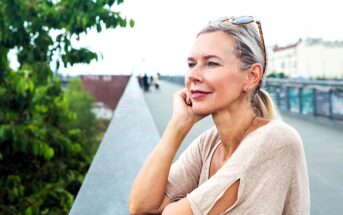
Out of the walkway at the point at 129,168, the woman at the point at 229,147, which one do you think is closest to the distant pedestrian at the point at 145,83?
the walkway at the point at 129,168

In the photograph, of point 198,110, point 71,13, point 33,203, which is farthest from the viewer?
point 33,203

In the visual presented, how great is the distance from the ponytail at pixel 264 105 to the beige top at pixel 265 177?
0.15 metres

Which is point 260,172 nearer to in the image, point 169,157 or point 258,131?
point 258,131

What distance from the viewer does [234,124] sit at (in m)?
1.61

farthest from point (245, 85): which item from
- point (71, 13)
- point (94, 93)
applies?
point (94, 93)

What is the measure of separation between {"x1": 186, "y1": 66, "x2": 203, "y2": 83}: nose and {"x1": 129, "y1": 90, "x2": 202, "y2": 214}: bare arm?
0.64 ft

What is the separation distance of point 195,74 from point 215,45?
0.12 metres

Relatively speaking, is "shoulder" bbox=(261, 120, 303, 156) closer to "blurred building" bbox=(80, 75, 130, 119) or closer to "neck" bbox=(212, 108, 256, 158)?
"neck" bbox=(212, 108, 256, 158)

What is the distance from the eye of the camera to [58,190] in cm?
632

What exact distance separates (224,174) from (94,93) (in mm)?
51135

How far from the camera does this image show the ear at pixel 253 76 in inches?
60.1

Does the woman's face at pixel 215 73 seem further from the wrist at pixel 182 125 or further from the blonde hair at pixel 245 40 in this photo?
the wrist at pixel 182 125

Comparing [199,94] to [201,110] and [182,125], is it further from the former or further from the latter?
[182,125]

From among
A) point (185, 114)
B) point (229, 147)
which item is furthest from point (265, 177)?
point (185, 114)
